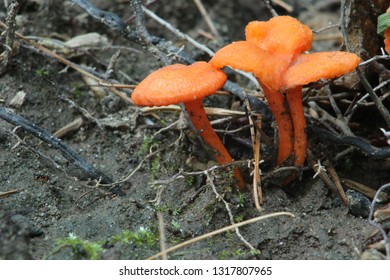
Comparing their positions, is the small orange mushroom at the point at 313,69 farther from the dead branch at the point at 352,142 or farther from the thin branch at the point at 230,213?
the thin branch at the point at 230,213

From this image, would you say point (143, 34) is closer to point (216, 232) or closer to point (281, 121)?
point (281, 121)

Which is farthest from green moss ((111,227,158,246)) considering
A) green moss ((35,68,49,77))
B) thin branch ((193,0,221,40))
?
thin branch ((193,0,221,40))

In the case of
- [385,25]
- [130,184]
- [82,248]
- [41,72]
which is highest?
[385,25]

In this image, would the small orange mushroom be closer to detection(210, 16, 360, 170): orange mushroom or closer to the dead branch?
detection(210, 16, 360, 170): orange mushroom

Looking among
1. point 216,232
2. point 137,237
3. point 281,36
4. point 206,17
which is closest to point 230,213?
point 216,232

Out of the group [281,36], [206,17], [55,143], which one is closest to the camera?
[281,36]
